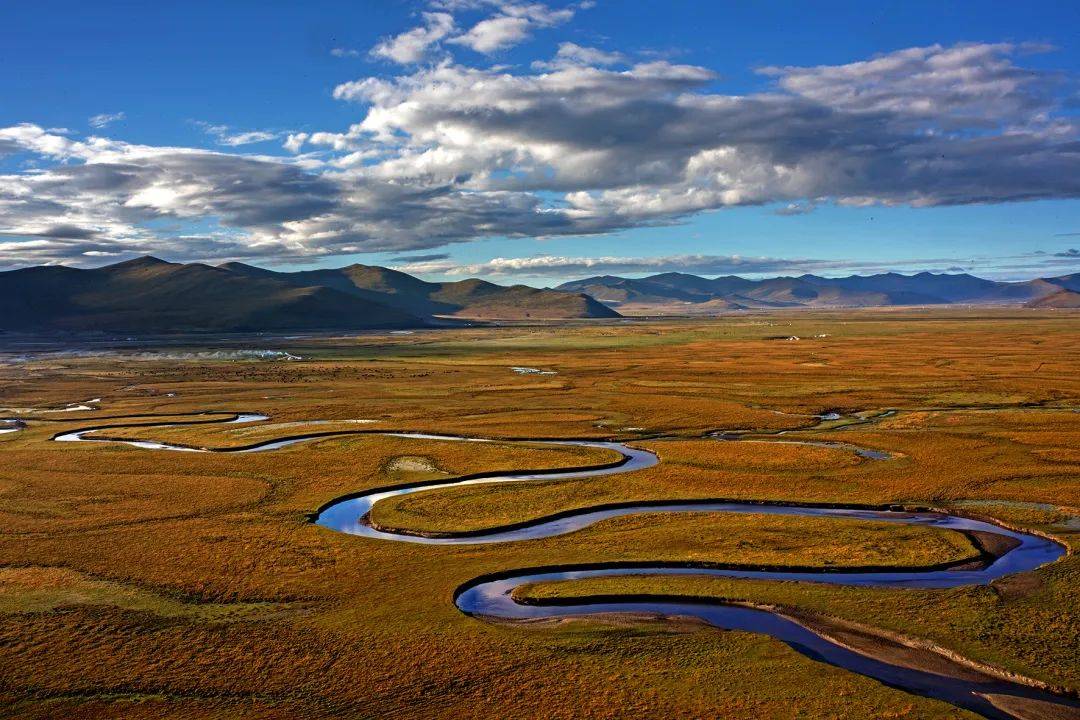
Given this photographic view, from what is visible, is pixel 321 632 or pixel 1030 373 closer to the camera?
pixel 321 632

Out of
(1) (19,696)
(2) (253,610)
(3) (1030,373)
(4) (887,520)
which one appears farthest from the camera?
(3) (1030,373)

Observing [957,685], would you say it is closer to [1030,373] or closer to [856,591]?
[856,591]

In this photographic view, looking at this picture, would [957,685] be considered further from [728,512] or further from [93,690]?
[93,690]

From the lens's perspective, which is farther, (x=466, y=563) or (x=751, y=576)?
(x=466, y=563)

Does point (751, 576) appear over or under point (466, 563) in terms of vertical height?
under

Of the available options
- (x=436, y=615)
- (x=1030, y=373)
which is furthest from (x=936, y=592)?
(x=1030, y=373)

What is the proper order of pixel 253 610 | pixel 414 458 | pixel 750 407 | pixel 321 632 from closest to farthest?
pixel 321 632
pixel 253 610
pixel 414 458
pixel 750 407

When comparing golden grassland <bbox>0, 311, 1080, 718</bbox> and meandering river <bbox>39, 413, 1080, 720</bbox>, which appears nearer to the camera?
golden grassland <bbox>0, 311, 1080, 718</bbox>

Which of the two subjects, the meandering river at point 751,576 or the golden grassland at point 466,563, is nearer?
the golden grassland at point 466,563
